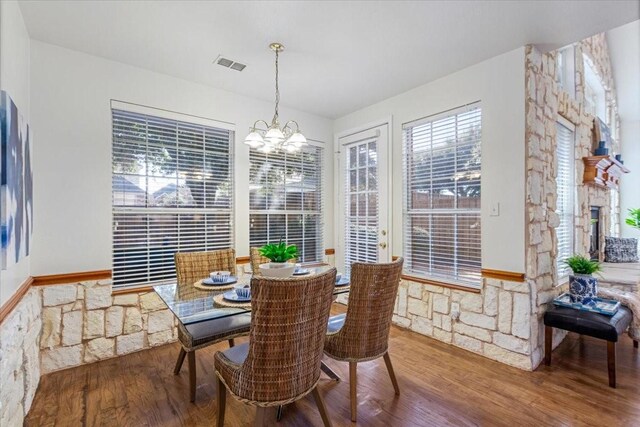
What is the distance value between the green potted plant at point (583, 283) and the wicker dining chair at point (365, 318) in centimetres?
194

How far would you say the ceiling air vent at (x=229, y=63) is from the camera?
288 cm

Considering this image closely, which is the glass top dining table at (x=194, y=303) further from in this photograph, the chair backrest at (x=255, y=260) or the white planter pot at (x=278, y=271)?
the chair backrest at (x=255, y=260)

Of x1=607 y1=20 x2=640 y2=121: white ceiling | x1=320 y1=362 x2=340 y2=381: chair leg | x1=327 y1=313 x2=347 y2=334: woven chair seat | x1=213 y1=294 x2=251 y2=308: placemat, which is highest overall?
x1=607 y1=20 x2=640 y2=121: white ceiling

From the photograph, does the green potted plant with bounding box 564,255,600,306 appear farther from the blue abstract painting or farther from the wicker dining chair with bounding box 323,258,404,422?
the blue abstract painting

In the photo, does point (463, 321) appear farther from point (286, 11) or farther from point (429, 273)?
point (286, 11)

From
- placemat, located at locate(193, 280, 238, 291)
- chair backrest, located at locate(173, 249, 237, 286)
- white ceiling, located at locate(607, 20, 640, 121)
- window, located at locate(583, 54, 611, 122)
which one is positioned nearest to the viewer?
placemat, located at locate(193, 280, 238, 291)

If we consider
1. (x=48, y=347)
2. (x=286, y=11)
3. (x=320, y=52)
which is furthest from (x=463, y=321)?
(x=48, y=347)

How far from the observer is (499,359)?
2.79 metres

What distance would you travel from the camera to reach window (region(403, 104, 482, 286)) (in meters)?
3.08

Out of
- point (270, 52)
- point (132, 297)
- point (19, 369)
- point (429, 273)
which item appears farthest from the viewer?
point (429, 273)

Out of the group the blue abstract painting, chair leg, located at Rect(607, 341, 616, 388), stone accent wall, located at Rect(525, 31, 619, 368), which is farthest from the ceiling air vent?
chair leg, located at Rect(607, 341, 616, 388)

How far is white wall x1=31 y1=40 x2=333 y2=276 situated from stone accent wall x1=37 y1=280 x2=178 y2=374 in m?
A: 0.23

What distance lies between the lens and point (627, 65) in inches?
204

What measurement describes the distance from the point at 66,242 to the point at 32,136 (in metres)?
0.90
